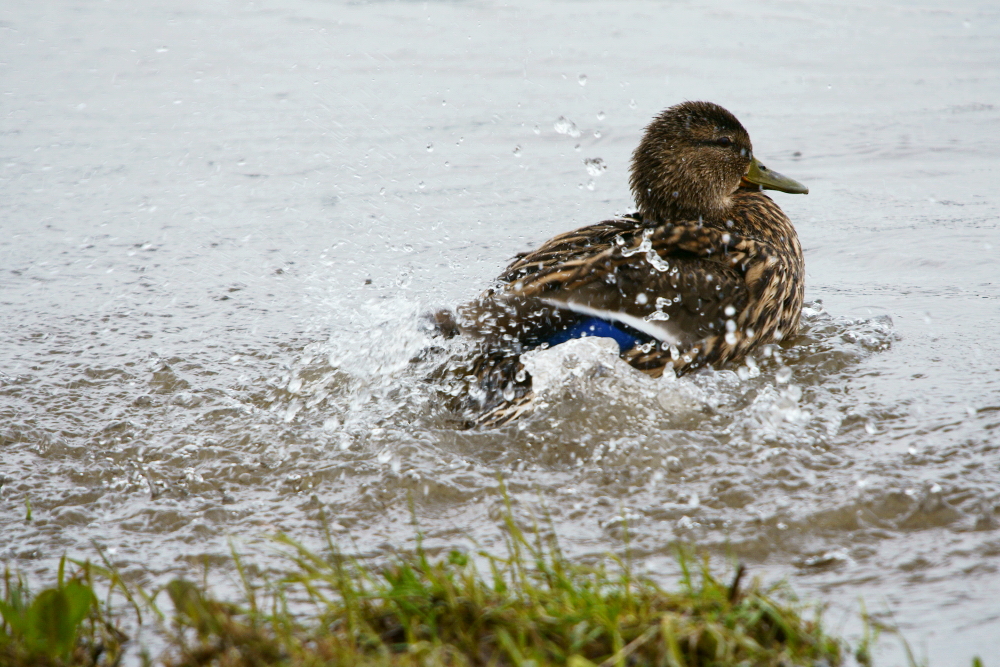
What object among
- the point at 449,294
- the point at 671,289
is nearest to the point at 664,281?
the point at 671,289

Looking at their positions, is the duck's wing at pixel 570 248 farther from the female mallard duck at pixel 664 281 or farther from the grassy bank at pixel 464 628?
the grassy bank at pixel 464 628

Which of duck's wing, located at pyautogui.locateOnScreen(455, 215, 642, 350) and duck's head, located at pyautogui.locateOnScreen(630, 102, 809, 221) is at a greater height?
duck's head, located at pyautogui.locateOnScreen(630, 102, 809, 221)

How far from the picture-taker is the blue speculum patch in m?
3.92

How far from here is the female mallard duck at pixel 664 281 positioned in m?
3.89

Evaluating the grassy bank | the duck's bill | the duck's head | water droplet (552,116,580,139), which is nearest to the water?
water droplet (552,116,580,139)

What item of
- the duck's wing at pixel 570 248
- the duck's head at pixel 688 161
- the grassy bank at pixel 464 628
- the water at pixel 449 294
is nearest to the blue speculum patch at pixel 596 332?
the water at pixel 449 294

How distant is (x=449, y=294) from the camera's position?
555cm

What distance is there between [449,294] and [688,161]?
1656 mm

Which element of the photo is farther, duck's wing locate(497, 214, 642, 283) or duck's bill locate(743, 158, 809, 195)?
duck's bill locate(743, 158, 809, 195)

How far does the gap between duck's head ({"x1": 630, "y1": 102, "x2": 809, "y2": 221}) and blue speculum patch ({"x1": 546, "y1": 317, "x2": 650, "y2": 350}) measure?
3.59 feet

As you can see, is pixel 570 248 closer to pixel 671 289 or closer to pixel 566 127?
pixel 671 289

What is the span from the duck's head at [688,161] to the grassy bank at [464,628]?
282 centimetres

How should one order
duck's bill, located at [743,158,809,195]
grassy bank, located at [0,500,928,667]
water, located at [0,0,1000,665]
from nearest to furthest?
grassy bank, located at [0,500,928,667] → water, located at [0,0,1000,665] → duck's bill, located at [743,158,809,195]

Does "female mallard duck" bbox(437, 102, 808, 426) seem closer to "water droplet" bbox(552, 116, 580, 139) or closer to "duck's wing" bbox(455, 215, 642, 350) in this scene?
"duck's wing" bbox(455, 215, 642, 350)
